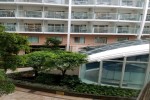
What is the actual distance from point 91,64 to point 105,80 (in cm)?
140

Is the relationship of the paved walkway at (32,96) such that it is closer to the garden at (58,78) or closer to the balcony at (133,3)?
Result: the garden at (58,78)

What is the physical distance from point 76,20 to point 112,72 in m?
16.1

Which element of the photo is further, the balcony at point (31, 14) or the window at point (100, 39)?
the window at point (100, 39)

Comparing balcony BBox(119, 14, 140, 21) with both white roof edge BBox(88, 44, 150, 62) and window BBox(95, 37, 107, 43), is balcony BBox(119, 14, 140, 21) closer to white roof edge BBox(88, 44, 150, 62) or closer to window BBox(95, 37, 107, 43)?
window BBox(95, 37, 107, 43)

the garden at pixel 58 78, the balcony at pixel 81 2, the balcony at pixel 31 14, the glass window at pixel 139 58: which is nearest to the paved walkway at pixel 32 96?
the garden at pixel 58 78

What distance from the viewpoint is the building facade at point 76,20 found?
2928 centimetres

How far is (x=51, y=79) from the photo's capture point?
1590cm

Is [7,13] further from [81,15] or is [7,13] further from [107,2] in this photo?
[107,2]

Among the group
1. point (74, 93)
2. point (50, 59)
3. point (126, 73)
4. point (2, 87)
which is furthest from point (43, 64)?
point (2, 87)

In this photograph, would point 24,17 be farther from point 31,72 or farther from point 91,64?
point 91,64

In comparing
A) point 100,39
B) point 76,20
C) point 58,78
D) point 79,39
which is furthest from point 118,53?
point 100,39

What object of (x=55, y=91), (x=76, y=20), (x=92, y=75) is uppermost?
(x=76, y=20)

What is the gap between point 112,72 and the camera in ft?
48.8

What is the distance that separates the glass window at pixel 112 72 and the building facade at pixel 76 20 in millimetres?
14120
